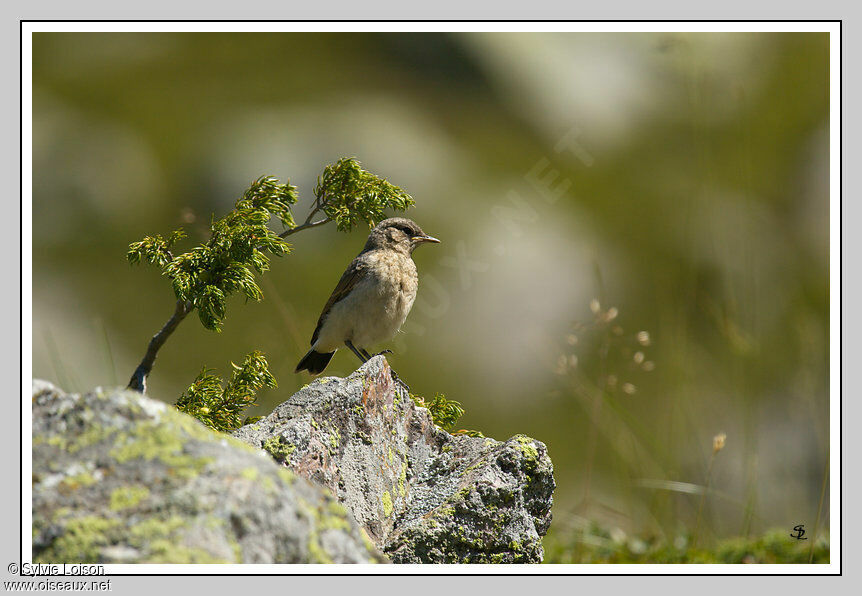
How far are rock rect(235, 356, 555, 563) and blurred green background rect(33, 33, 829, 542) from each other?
15.4ft

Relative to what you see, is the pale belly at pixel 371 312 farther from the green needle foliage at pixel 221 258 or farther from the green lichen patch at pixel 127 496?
the green lichen patch at pixel 127 496

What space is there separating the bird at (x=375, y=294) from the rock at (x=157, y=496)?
3337mm

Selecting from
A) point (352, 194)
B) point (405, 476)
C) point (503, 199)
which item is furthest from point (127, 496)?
point (503, 199)

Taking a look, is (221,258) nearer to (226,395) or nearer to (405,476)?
(226,395)

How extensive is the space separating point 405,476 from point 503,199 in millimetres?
8897

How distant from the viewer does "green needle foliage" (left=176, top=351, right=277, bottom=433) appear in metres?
4.75

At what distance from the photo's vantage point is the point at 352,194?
505 cm

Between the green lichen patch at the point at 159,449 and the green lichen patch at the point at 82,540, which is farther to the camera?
the green lichen patch at the point at 159,449

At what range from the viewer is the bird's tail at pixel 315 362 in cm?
707

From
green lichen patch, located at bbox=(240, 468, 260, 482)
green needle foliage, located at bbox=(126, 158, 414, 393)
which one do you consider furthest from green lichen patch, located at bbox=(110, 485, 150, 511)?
green needle foliage, located at bbox=(126, 158, 414, 393)

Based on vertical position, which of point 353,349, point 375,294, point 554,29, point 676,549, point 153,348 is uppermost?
point 554,29

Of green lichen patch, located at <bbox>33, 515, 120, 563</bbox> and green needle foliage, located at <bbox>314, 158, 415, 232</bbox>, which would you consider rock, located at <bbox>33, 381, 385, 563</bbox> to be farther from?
green needle foliage, located at <bbox>314, 158, 415, 232</bbox>

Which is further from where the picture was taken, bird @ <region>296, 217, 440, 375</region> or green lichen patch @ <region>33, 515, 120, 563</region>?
bird @ <region>296, 217, 440, 375</region>

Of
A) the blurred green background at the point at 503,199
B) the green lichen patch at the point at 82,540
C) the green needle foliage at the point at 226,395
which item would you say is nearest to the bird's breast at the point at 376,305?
the green needle foliage at the point at 226,395
